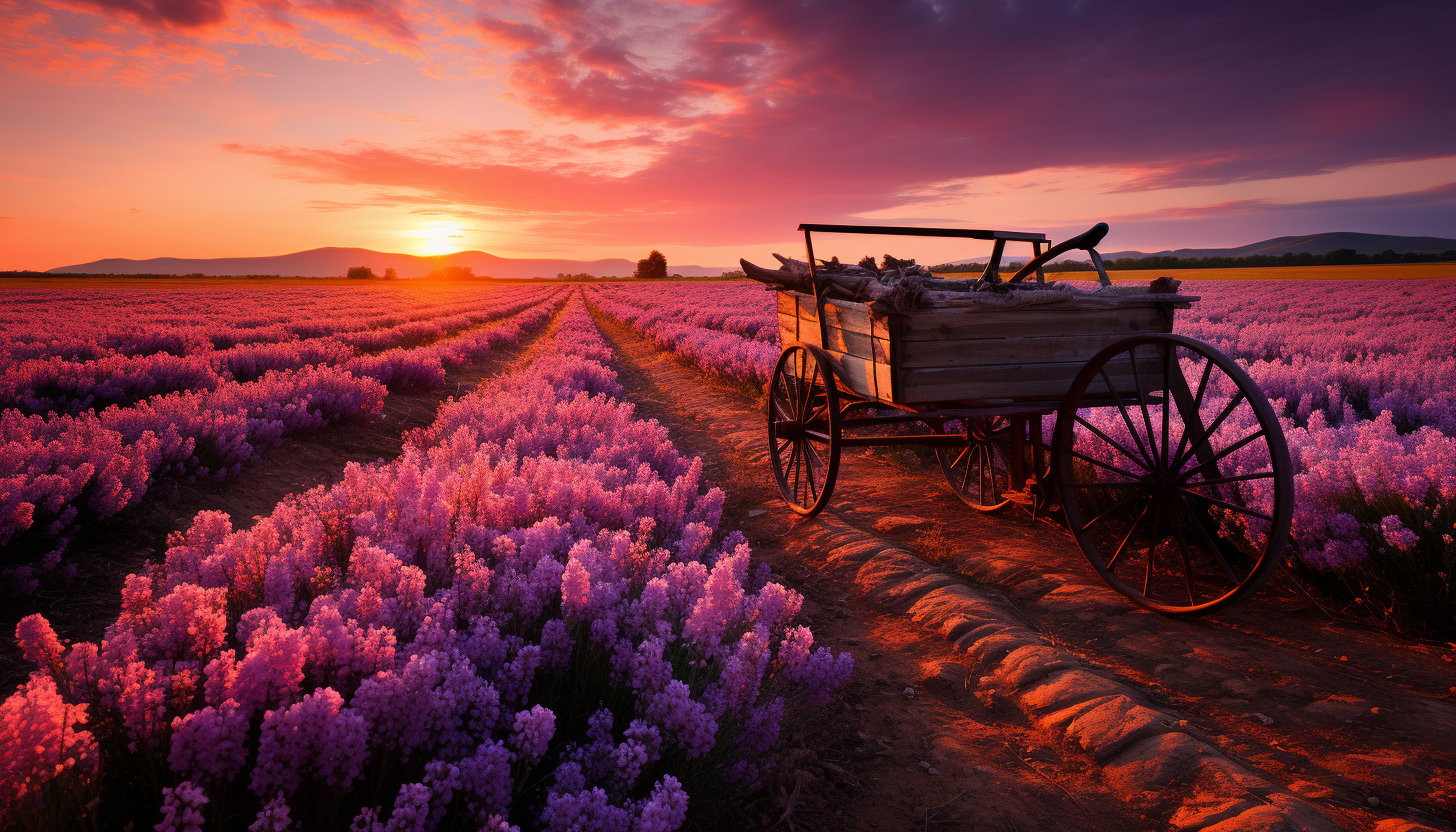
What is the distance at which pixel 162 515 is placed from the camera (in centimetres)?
477

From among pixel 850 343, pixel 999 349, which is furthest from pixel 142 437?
pixel 999 349

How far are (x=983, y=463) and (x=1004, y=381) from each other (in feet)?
6.04

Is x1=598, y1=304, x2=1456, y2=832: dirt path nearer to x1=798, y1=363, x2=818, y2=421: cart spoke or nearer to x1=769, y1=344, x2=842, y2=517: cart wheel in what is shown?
x1=769, y1=344, x2=842, y2=517: cart wheel

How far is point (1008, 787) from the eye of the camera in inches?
95.0

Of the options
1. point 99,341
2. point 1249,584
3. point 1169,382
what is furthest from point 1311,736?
point 99,341

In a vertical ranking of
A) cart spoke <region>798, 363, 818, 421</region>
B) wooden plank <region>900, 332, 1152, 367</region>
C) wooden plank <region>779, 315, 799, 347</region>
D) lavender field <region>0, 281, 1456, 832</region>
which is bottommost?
lavender field <region>0, 281, 1456, 832</region>

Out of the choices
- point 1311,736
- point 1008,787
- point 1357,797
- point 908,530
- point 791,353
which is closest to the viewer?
point 1357,797

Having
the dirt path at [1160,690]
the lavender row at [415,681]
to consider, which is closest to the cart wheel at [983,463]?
the dirt path at [1160,690]

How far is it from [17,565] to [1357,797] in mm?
6490

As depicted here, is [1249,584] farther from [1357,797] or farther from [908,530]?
[908,530]

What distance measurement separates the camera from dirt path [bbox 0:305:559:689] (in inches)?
136

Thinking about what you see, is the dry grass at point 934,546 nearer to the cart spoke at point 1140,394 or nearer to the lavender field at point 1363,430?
the cart spoke at point 1140,394

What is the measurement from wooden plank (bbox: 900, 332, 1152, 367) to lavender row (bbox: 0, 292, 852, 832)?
1.68 m

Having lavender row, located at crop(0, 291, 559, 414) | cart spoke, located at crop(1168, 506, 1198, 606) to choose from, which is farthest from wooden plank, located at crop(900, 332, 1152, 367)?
lavender row, located at crop(0, 291, 559, 414)
